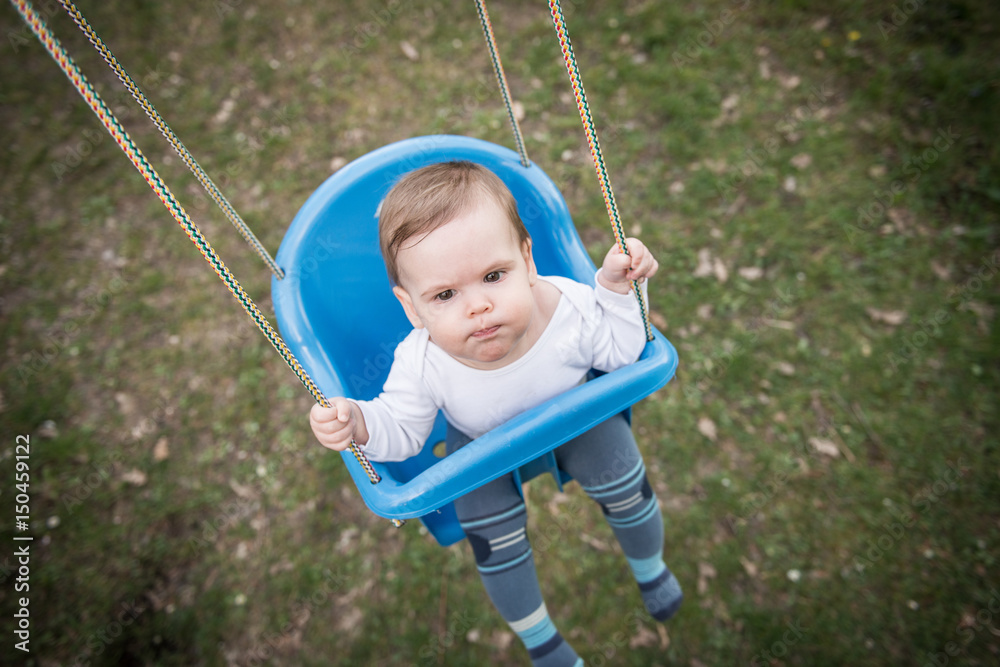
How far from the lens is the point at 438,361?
1577mm

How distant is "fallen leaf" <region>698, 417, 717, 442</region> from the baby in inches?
34.1

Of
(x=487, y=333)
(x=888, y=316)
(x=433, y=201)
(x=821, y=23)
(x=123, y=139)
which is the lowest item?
(x=888, y=316)

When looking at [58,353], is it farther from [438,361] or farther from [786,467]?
[786,467]

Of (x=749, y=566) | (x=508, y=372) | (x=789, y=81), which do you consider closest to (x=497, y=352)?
(x=508, y=372)

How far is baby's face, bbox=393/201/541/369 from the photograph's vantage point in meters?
1.33

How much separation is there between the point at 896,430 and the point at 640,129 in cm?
209

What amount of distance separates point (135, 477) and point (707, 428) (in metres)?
2.86

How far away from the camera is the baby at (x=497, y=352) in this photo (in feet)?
4.41

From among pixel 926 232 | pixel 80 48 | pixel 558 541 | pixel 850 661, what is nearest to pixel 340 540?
pixel 558 541

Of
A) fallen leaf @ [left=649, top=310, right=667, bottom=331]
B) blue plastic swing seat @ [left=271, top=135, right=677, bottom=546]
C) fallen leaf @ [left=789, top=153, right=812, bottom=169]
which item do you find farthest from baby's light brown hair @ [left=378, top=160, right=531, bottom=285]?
fallen leaf @ [left=789, top=153, right=812, bottom=169]

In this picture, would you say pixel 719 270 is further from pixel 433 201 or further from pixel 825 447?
pixel 433 201

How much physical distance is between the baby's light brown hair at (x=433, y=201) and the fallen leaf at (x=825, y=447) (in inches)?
71.4

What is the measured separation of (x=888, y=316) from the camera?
8.39 feet

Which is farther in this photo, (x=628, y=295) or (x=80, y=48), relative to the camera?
(x=80, y=48)
